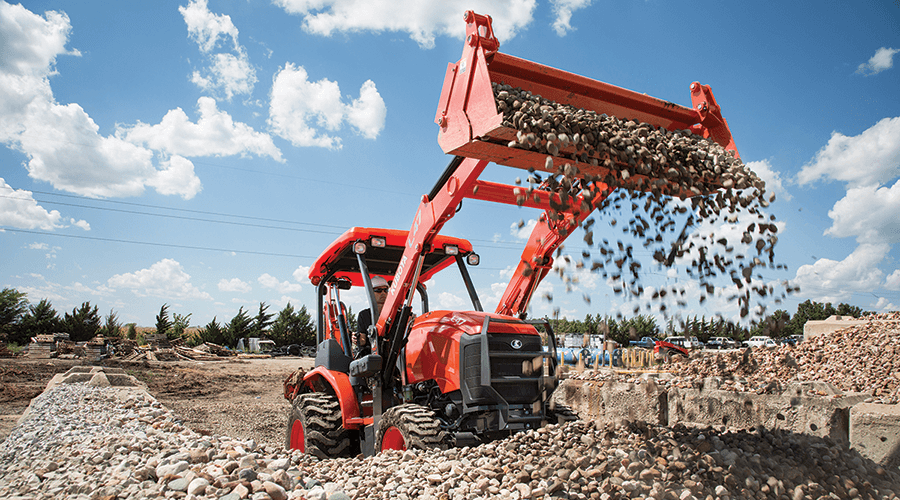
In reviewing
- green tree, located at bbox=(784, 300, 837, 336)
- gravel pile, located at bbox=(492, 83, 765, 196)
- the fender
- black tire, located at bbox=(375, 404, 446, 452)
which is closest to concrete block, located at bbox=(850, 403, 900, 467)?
gravel pile, located at bbox=(492, 83, 765, 196)

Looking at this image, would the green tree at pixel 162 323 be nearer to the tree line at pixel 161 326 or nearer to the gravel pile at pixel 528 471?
the tree line at pixel 161 326

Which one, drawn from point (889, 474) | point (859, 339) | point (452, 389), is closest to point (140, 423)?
point (452, 389)

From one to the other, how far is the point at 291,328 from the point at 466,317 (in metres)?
33.5

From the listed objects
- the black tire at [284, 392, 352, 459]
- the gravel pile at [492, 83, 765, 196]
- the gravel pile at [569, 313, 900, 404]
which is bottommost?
the black tire at [284, 392, 352, 459]

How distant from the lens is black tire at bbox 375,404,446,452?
405 centimetres

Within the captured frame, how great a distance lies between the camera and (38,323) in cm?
2802

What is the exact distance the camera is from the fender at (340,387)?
5172mm

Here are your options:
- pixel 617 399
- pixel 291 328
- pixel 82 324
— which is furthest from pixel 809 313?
pixel 82 324

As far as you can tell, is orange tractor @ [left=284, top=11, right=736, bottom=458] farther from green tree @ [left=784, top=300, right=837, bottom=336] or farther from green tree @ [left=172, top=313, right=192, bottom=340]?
green tree @ [left=784, top=300, right=837, bottom=336]

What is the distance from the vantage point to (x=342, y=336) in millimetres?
5816

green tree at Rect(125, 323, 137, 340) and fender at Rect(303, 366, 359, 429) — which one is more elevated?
green tree at Rect(125, 323, 137, 340)

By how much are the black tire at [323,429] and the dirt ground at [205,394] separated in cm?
245

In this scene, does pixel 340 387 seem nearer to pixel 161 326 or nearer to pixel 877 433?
pixel 877 433

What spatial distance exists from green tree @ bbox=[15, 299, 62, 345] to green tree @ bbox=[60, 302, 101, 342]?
47 centimetres
